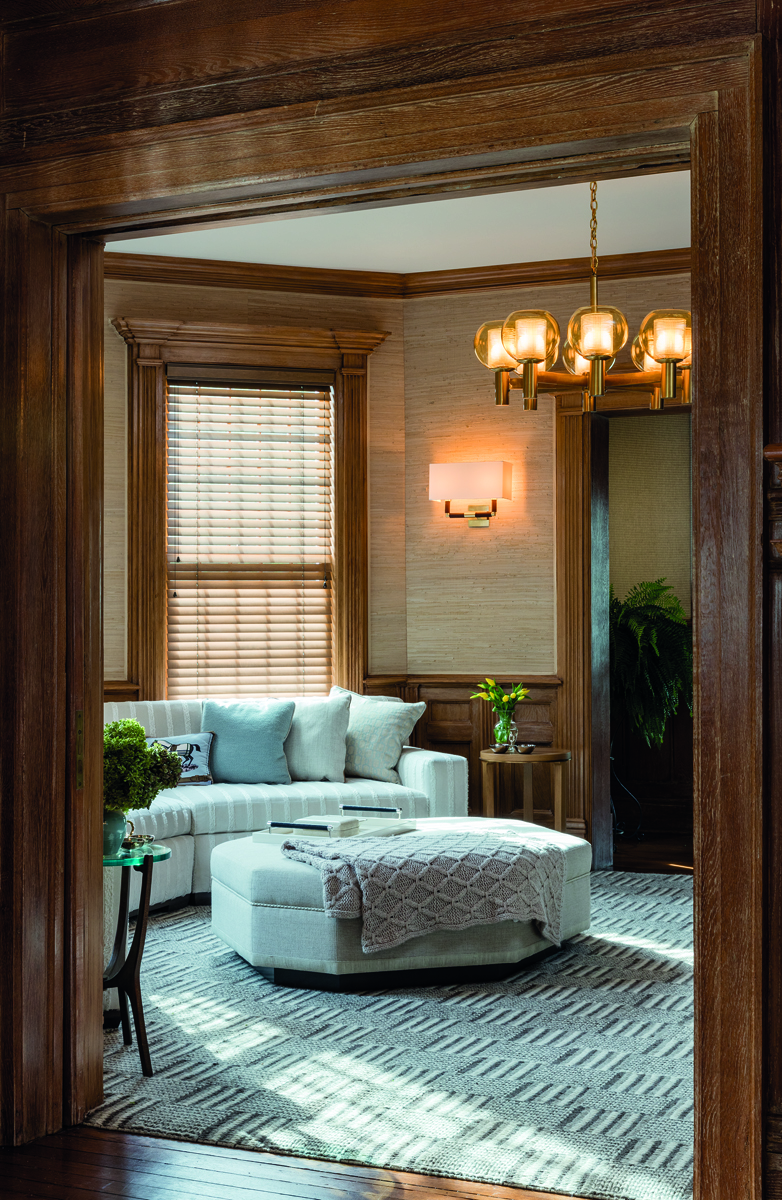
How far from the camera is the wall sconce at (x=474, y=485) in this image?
6203 millimetres

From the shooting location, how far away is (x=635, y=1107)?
297 cm

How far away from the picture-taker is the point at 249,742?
18.7 ft

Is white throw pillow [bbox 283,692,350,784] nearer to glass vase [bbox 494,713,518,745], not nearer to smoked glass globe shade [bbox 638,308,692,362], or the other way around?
glass vase [bbox 494,713,518,745]

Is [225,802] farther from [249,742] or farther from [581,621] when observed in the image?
[581,621]

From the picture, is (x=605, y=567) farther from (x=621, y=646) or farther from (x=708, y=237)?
(x=708, y=237)

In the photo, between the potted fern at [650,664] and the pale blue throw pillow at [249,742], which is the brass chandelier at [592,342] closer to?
the pale blue throw pillow at [249,742]

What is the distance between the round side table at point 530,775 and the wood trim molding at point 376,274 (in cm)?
264

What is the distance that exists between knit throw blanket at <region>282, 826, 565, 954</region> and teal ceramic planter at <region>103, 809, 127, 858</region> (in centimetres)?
86

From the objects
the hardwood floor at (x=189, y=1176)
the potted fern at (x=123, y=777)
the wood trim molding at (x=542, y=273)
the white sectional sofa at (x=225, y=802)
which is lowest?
the hardwood floor at (x=189, y=1176)

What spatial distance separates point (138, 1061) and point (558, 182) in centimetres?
267

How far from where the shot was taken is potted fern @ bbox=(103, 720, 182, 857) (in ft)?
10.7

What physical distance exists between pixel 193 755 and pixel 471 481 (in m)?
2.11

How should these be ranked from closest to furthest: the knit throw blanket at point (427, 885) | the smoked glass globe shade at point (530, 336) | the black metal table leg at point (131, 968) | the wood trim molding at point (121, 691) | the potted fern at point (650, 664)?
the black metal table leg at point (131, 968), the knit throw blanket at point (427, 885), the smoked glass globe shade at point (530, 336), the wood trim molding at point (121, 691), the potted fern at point (650, 664)

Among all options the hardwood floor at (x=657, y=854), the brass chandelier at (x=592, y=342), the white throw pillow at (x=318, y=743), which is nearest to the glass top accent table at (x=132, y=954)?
the brass chandelier at (x=592, y=342)
